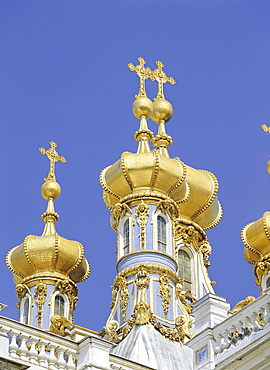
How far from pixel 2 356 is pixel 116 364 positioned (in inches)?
107

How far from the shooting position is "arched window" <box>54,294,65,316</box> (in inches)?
1239

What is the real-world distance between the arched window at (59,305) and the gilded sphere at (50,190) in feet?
10.6

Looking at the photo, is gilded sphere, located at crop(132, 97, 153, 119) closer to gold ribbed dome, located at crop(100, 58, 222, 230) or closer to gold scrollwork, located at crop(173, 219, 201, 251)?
gold ribbed dome, located at crop(100, 58, 222, 230)

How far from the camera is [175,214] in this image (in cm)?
3031

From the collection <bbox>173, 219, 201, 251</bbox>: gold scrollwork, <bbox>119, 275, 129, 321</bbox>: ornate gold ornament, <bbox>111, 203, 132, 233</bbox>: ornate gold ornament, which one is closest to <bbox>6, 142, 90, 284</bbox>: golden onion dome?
<bbox>111, 203, 132, 233</bbox>: ornate gold ornament

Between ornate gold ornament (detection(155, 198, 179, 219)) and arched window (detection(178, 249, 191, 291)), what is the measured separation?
2.32 meters

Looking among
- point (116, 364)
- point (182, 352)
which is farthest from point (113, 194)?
point (116, 364)

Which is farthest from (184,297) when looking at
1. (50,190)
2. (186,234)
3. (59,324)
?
(50,190)

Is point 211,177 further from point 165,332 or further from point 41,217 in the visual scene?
point 165,332

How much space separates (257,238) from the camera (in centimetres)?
3058

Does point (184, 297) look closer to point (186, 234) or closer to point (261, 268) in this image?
point (261, 268)

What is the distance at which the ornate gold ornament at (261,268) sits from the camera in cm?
3056

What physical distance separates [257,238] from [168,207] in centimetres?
261

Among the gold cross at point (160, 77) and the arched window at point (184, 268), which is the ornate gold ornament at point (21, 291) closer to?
the arched window at point (184, 268)
